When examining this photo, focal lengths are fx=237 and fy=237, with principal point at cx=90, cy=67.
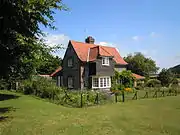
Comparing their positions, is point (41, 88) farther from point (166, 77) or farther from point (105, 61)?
point (166, 77)

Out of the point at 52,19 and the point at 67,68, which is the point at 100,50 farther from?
the point at 52,19

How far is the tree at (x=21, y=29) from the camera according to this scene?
47.4ft

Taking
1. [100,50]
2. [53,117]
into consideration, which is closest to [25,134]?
[53,117]

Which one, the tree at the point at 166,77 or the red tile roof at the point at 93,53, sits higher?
the red tile roof at the point at 93,53

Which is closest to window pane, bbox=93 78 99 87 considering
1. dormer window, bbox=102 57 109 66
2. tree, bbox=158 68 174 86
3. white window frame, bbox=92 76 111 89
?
white window frame, bbox=92 76 111 89

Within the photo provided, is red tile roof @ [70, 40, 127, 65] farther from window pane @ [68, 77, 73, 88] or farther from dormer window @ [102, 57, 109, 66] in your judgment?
window pane @ [68, 77, 73, 88]

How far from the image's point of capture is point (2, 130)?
41.5 feet

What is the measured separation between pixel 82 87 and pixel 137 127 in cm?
2869

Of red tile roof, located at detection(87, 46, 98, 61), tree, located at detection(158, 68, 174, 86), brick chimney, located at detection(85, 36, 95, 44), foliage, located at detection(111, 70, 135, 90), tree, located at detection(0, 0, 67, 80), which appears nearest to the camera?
tree, located at detection(0, 0, 67, 80)

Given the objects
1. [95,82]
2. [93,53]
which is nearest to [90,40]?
[93,53]

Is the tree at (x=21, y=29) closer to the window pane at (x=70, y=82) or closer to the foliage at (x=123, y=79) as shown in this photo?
the window pane at (x=70, y=82)

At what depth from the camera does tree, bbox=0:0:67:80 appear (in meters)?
14.5

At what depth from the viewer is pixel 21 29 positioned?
15.6 metres

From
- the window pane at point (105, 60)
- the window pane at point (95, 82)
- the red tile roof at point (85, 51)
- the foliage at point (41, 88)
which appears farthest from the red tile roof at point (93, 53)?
the foliage at point (41, 88)
